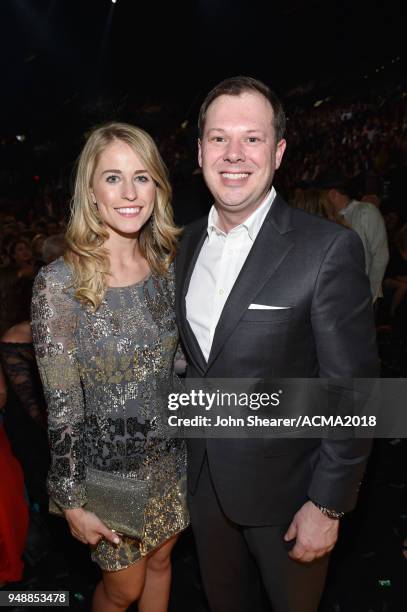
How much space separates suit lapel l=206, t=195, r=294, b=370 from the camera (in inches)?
56.6

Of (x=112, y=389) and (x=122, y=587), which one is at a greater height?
(x=112, y=389)

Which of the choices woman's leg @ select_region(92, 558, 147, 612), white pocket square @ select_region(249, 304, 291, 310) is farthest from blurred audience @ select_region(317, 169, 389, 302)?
woman's leg @ select_region(92, 558, 147, 612)

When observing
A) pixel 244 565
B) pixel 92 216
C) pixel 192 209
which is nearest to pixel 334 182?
pixel 192 209

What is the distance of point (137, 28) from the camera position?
1112 cm

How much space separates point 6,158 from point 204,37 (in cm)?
507

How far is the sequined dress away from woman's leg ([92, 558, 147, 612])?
4 cm

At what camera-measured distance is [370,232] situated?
426 cm

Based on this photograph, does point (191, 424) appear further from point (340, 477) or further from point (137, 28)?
point (137, 28)

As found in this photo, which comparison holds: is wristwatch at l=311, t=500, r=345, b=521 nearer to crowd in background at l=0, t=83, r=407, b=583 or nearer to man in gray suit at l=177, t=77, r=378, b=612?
man in gray suit at l=177, t=77, r=378, b=612

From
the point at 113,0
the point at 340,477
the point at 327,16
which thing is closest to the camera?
the point at 340,477

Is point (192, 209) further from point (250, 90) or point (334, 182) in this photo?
point (334, 182)

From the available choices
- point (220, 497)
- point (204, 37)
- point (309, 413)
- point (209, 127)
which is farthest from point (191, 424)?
point (204, 37)

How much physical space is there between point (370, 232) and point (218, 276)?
302cm

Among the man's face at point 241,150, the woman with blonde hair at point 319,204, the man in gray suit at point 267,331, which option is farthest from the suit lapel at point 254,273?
the woman with blonde hair at point 319,204
